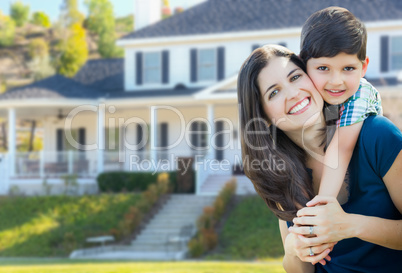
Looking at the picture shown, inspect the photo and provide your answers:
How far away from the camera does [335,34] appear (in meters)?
2.85

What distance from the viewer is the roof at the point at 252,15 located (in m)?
25.2

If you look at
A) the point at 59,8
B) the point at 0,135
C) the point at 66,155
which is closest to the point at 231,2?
the point at 66,155

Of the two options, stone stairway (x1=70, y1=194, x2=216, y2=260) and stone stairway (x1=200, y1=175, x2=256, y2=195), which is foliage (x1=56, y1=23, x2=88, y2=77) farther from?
stone stairway (x1=70, y1=194, x2=216, y2=260)

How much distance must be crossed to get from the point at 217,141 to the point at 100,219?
26.6ft

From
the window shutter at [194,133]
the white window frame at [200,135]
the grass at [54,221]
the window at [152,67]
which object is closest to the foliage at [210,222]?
the grass at [54,221]

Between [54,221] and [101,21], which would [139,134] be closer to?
[54,221]

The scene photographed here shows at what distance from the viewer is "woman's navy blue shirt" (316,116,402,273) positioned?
2760 millimetres

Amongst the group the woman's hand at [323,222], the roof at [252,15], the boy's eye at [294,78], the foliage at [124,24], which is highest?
the foliage at [124,24]

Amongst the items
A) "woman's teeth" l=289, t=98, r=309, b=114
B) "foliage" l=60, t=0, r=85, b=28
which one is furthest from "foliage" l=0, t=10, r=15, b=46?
"woman's teeth" l=289, t=98, r=309, b=114

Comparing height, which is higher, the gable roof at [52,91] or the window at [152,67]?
the window at [152,67]

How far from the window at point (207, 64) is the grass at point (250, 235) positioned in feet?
26.1

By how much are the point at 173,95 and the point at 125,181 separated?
14.2ft

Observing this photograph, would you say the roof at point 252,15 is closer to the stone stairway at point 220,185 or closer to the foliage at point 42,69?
the stone stairway at point 220,185

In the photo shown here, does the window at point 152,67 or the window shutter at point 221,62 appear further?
the window at point 152,67
